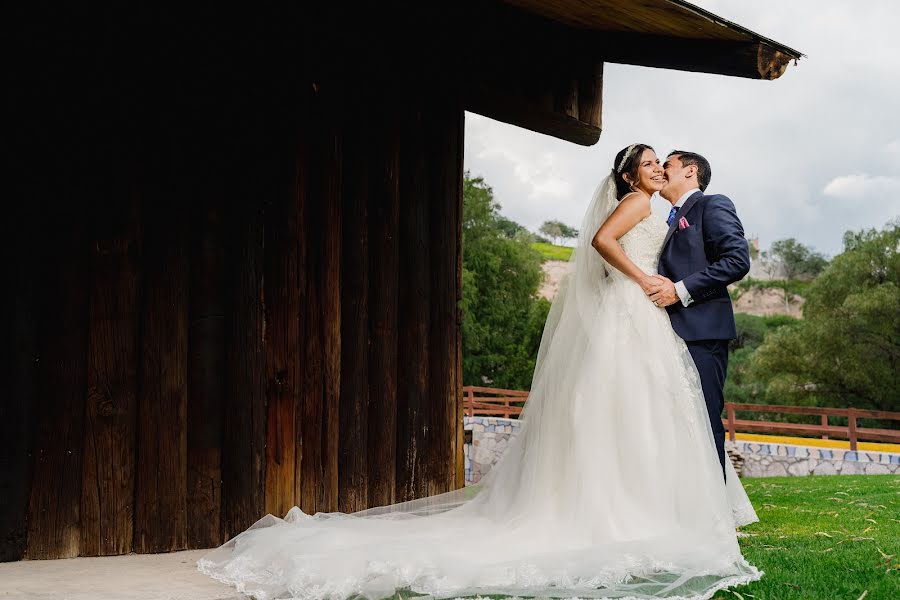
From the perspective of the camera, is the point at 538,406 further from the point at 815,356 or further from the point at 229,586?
the point at 815,356

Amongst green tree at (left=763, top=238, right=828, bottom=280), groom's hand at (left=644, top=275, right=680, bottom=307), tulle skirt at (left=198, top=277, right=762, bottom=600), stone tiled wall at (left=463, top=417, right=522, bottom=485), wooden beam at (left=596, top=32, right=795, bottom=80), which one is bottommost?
stone tiled wall at (left=463, top=417, right=522, bottom=485)

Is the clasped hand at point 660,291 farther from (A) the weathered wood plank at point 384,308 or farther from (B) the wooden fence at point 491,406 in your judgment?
(B) the wooden fence at point 491,406

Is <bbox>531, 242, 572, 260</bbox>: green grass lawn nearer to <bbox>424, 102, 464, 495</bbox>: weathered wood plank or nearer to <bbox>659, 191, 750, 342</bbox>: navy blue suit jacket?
<bbox>424, 102, 464, 495</bbox>: weathered wood plank

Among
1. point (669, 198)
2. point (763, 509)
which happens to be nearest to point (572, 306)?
point (669, 198)

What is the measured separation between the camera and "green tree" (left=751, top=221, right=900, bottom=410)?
79.3ft

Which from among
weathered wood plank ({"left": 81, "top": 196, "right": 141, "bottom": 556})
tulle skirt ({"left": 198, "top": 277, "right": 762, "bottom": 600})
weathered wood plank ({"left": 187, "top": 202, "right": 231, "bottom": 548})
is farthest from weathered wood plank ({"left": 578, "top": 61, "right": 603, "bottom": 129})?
weathered wood plank ({"left": 81, "top": 196, "right": 141, "bottom": 556})

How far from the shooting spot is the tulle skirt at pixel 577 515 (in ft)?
11.0

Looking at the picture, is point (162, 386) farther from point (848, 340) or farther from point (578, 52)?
point (848, 340)

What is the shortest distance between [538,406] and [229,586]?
5.90 ft

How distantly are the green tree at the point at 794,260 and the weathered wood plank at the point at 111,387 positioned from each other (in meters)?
71.6

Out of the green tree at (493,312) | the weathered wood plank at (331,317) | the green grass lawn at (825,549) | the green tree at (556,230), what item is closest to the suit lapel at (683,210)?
the green grass lawn at (825,549)

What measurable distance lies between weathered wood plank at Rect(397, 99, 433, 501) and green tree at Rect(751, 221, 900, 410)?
22.3 meters

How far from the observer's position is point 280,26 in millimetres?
4555

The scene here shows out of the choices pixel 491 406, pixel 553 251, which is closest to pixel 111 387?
pixel 491 406
